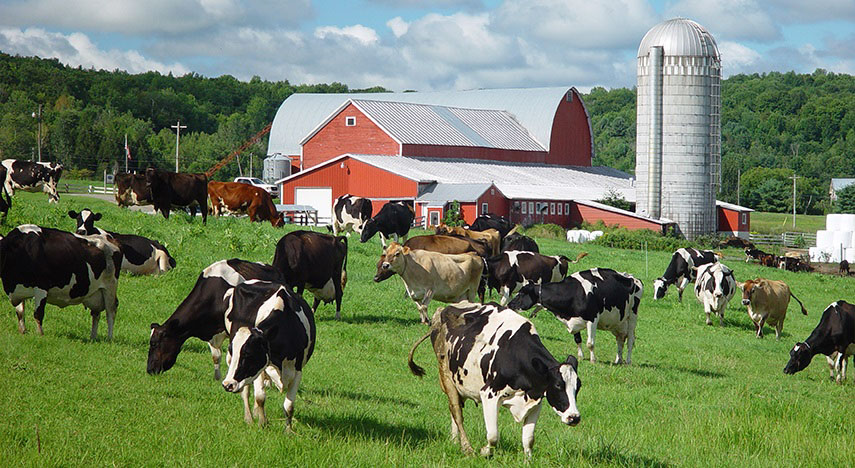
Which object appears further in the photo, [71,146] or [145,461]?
[71,146]

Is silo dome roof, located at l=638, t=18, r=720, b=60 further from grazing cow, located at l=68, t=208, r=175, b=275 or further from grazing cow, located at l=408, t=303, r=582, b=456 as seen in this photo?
grazing cow, located at l=408, t=303, r=582, b=456

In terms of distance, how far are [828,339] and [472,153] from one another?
157 feet

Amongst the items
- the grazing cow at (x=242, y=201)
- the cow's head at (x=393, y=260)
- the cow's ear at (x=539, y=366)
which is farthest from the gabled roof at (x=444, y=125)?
the cow's ear at (x=539, y=366)

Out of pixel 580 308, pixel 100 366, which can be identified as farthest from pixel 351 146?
pixel 100 366

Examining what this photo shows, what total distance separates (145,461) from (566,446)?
153 inches

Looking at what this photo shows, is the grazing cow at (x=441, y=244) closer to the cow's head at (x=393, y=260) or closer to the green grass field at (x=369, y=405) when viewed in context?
the green grass field at (x=369, y=405)

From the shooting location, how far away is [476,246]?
22.8 metres

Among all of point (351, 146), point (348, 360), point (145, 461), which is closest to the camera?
point (145, 461)

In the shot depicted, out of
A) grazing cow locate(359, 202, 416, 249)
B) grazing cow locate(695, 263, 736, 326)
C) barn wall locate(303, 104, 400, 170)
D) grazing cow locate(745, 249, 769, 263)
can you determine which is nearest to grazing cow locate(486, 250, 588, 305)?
grazing cow locate(695, 263, 736, 326)

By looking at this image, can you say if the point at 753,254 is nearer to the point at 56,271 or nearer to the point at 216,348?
the point at 56,271

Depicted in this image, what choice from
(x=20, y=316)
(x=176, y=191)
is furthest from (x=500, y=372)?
(x=176, y=191)

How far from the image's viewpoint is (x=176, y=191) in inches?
1067

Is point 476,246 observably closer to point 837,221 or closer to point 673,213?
point 673,213

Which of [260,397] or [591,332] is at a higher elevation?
[260,397]
